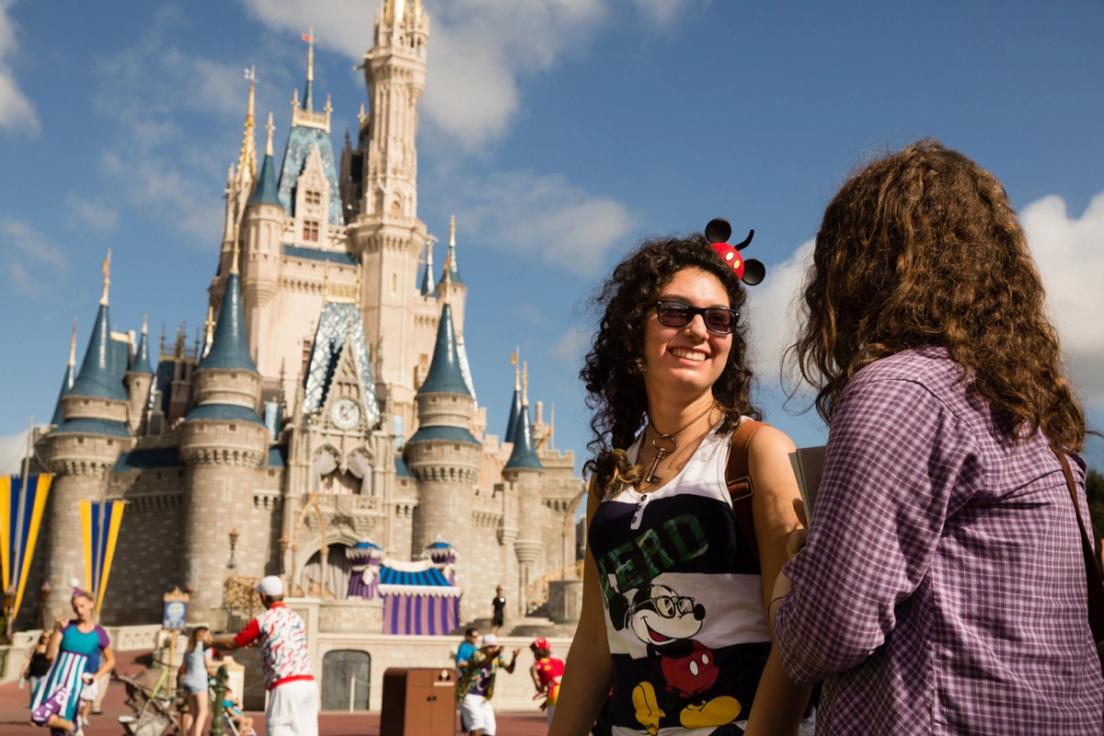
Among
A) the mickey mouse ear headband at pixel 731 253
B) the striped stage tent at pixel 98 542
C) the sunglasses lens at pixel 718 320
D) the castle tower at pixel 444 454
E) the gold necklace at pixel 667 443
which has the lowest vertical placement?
the gold necklace at pixel 667 443

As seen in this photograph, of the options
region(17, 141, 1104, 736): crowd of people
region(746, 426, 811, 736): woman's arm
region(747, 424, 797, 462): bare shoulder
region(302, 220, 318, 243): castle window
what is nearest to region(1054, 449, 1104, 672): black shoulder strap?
region(17, 141, 1104, 736): crowd of people

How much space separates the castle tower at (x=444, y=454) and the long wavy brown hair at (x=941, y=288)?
39345 millimetres

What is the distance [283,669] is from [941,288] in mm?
4618

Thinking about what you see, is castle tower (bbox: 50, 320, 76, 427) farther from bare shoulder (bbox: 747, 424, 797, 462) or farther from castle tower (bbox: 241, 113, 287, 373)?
bare shoulder (bbox: 747, 424, 797, 462)

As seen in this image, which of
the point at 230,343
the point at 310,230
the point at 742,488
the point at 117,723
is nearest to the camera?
the point at 742,488

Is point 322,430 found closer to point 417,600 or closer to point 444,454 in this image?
point 444,454

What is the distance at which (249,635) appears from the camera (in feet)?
18.2

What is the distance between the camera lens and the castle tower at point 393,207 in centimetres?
5125

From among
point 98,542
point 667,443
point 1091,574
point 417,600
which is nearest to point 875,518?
point 1091,574

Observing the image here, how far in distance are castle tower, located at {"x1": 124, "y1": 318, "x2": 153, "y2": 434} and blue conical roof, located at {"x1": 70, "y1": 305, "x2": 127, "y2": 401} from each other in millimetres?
3530

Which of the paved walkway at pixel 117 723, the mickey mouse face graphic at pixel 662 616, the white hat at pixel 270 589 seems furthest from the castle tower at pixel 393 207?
the mickey mouse face graphic at pixel 662 616

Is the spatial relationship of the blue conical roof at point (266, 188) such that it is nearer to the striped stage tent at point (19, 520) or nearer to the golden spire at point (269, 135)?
the golden spire at point (269, 135)

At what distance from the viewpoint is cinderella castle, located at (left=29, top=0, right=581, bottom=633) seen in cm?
3969

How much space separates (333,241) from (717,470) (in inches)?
2081
